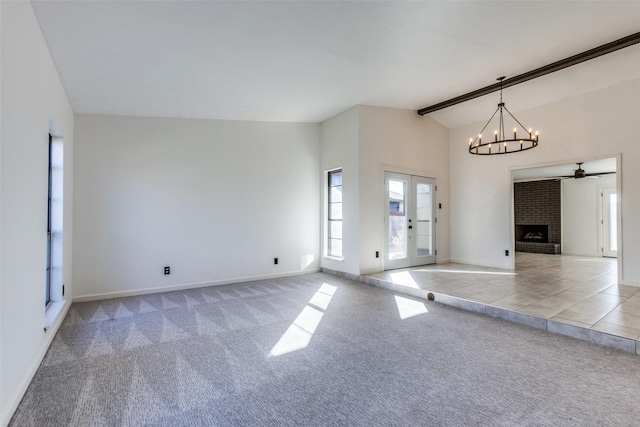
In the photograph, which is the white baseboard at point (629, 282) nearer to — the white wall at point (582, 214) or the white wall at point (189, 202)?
the white wall at point (582, 214)

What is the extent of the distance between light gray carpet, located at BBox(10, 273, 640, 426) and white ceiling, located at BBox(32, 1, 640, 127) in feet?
9.63

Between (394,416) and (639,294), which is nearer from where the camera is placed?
(394,416)

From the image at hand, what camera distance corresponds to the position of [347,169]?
5973 mm

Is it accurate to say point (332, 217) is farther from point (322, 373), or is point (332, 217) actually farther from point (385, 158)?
point (322, 373)

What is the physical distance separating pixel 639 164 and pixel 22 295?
7.46 meters

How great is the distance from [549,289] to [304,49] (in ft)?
15.7

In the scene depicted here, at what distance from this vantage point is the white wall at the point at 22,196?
6.25 ft

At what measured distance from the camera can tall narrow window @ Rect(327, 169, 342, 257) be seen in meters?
6.29

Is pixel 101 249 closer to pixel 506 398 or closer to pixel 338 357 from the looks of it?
pixel 338 357

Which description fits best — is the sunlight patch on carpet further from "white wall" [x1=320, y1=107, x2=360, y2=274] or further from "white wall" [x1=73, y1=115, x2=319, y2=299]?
"white wall" [x1=73, y1=115, x2=319, y2=299]

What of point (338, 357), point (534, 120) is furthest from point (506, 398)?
point (534, 120)

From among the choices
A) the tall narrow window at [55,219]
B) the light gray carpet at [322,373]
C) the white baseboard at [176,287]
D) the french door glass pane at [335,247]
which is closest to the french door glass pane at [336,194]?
the french door glass pane at [335,247]

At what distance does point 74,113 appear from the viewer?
454cm

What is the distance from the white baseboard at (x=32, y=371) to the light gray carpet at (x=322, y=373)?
0.05 meters
